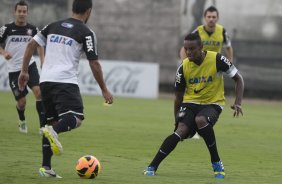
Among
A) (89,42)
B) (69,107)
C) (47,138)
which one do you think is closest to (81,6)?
(89,42)

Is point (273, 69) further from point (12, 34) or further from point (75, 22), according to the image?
point (75, 22)

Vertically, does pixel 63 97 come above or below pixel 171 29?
above

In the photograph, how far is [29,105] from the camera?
79.8ft

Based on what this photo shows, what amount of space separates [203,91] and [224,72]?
0.39m

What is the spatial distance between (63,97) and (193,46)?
75.2 inches

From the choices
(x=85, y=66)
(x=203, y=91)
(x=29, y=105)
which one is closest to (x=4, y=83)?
(x=85, y=66)

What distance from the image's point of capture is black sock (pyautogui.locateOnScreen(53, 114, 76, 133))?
31.7 feet

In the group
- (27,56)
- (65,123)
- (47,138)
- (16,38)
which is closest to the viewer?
(47,138)

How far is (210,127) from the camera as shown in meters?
10.4

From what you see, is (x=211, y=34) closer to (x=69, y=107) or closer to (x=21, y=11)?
(x=21, y=11)

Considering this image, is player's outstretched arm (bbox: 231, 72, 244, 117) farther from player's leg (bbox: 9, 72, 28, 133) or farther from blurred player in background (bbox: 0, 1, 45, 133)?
player's leg (bbox: 9, 72, 28, 133)

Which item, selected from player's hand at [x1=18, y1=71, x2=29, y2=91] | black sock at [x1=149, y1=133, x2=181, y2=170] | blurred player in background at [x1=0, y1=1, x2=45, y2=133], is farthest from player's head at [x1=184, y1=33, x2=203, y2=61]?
blurred player in background at [x1=0, y1=1, x2=45, y2=133]

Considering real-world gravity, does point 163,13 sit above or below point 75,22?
below

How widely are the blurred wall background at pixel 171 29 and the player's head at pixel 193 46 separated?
25152 mm
